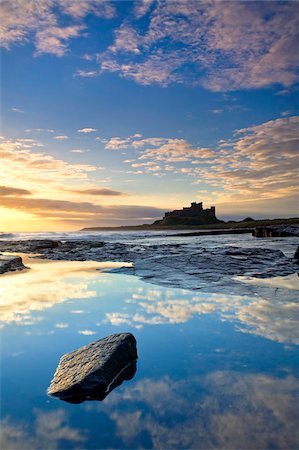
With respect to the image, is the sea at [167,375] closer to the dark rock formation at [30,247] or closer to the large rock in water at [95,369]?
the large rock in water at [95,369]

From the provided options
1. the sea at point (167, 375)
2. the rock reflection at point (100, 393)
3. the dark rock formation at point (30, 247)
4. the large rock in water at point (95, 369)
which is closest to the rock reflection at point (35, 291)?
the sea at point (167, 375)

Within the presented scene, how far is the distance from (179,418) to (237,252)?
43.0 feet

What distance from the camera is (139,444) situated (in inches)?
104

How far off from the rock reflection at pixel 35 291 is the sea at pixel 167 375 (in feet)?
0.27

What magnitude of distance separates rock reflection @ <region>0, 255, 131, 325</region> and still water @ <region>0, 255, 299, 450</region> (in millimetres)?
85

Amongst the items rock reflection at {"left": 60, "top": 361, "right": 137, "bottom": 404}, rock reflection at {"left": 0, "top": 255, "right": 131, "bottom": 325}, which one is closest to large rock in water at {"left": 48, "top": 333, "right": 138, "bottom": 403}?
rock reflection at {"left": 60, "top": 361, "right": 137, "bottom": 404}

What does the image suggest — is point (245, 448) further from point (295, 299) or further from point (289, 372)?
point (295, 299)

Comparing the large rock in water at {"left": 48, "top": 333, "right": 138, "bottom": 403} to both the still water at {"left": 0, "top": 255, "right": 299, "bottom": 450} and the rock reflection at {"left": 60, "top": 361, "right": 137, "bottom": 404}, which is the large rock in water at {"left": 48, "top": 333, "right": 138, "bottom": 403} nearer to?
the rock reflection at {"left": 60, "top": 361, "right": 137, "bottom": 404}

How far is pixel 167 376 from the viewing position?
146 inches

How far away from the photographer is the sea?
9.01 ft

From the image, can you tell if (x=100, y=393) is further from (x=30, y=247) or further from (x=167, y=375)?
(x=30, y=247)

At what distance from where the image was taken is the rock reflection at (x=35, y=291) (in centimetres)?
647

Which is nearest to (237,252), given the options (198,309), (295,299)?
(295,299)

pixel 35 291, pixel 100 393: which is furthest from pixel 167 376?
pixel 35 291
